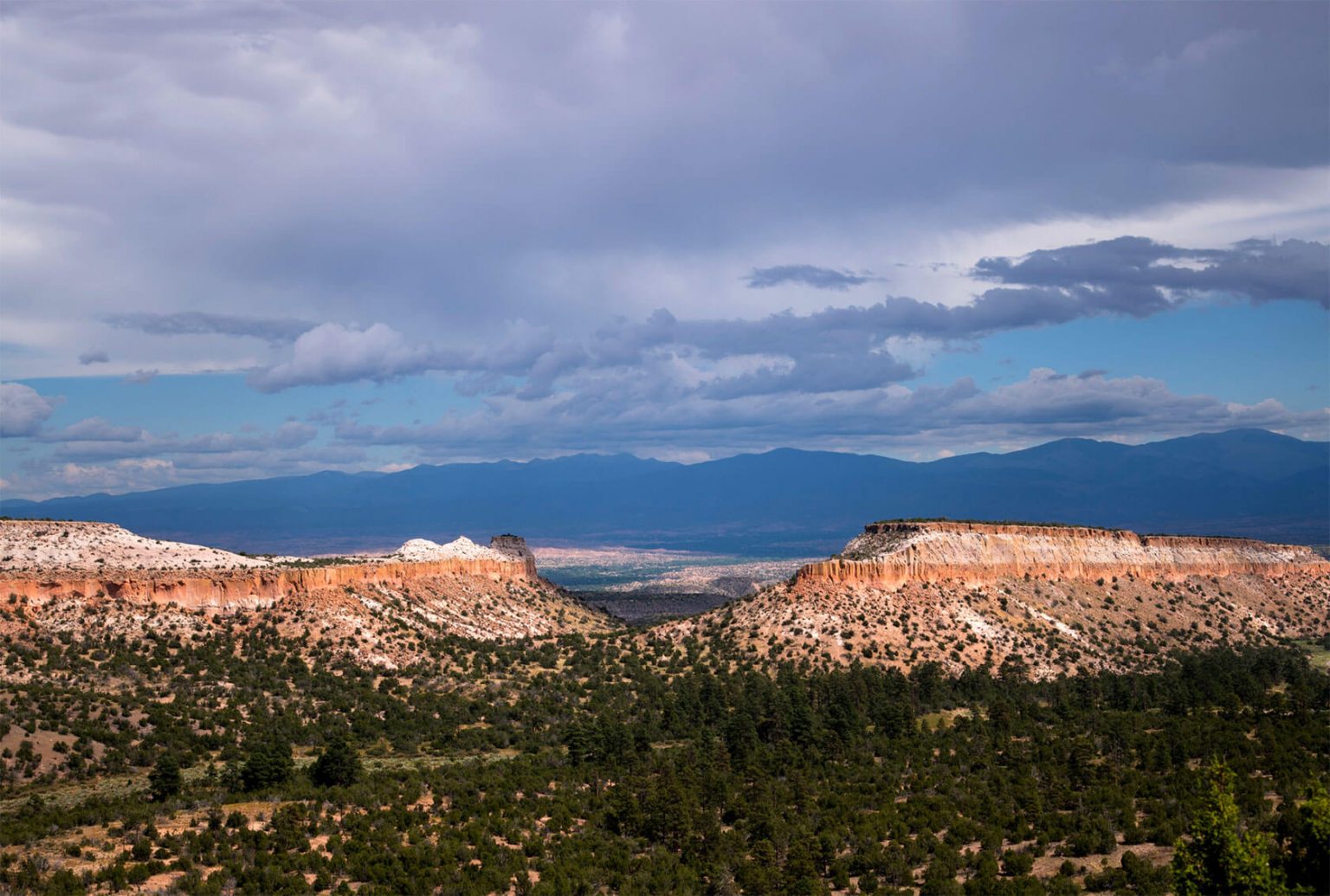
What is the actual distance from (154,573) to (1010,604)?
6400 centimetres

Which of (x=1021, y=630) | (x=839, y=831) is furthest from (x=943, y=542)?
(x=839, y=831)

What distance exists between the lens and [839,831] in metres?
46.2

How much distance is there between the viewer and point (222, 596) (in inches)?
3223

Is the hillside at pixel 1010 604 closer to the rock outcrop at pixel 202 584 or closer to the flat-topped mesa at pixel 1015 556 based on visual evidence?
the flat-topped mesa at pixel 1015 556

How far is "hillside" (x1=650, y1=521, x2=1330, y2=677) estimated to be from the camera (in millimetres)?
83438

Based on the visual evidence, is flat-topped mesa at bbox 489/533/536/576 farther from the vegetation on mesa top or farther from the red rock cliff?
the vegetation on mesa top

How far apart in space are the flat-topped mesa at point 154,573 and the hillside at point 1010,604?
2679cm

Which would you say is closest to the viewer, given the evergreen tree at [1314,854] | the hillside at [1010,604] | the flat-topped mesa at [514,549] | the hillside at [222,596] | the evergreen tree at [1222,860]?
the evergreen tree at [1222,860]

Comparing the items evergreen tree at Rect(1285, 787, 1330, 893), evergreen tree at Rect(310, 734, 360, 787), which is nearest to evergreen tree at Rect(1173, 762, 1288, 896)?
evergreen tree at Rect(1285, 787, 1330, 893)

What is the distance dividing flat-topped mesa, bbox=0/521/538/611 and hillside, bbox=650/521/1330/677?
26.8m

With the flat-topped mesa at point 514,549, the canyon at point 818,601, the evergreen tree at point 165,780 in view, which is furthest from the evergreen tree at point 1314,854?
the flat-topped mesa at point 514,549

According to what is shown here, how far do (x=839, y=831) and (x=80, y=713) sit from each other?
39.2 meters

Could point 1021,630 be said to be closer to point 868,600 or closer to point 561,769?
point 868,600

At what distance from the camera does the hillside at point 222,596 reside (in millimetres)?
74312
